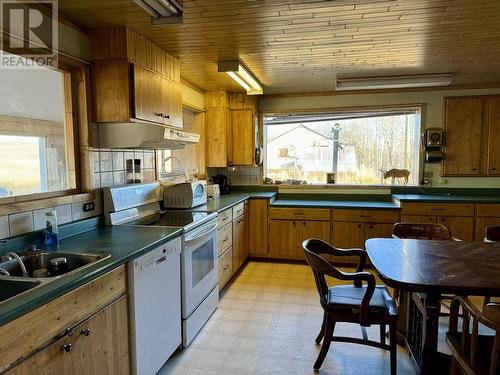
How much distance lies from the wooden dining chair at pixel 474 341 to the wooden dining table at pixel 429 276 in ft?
0.57

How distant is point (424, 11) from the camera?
2193 millimetres

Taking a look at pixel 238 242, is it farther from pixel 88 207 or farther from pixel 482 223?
pixel 482 223

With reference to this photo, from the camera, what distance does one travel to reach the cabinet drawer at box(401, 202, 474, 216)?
391cm

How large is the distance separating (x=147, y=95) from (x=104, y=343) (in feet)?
5.84

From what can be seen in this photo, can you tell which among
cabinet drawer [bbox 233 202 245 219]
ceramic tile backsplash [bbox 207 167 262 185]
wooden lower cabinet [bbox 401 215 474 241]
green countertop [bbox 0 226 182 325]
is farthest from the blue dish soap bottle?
wooden lower cabinet [bbox 401 215 474 241]

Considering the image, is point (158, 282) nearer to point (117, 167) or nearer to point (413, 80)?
point (117, 167)

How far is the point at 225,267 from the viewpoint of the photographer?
3441 millimetres

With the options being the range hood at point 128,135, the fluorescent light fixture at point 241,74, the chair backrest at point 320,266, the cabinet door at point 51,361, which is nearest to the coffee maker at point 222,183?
the fluorescent light fixture at point 241,74

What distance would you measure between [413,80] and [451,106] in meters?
0.96

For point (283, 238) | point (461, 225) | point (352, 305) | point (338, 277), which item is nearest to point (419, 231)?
point (352, 305)

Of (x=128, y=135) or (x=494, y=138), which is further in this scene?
(x=494, y=138)

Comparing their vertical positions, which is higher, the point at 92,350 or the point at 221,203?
the point at 221,203

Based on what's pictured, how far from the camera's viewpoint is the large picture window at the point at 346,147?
4609 millimetres

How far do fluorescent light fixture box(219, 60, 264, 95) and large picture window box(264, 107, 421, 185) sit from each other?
1000 mm
